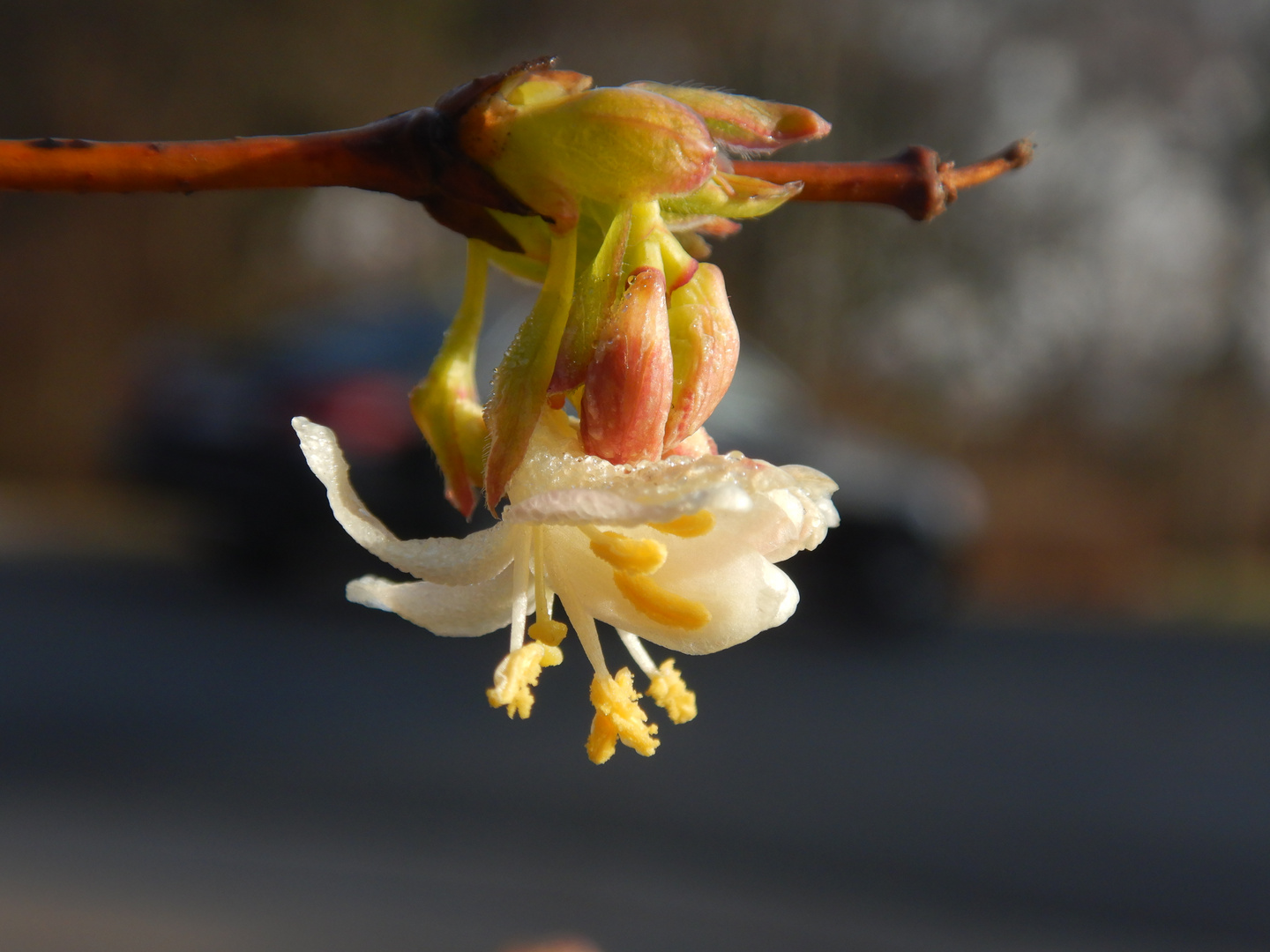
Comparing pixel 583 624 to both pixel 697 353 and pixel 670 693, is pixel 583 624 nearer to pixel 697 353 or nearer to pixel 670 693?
pixel 670 693

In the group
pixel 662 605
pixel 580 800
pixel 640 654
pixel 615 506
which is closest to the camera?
pixel 615 506

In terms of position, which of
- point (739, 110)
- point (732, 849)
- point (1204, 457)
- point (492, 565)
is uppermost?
point (1204, 457)

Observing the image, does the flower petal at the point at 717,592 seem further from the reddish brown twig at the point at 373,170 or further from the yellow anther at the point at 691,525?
the reddish brown twig at the point at 373,170

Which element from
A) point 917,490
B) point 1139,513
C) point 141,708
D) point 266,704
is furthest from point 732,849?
point 1139,513

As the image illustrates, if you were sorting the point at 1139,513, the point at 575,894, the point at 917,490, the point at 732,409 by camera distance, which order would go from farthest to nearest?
the point at 1139,513
the point at 917,490
the point at 732,409
the point at 575,894

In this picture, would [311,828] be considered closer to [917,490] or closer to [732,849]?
[732,849]

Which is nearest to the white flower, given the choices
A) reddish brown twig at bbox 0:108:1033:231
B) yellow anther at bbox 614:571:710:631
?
yellow anther at bbox 614:571:710:631

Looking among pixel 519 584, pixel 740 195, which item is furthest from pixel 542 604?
pixel 740 195

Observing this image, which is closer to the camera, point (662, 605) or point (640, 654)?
point (662, 605)
